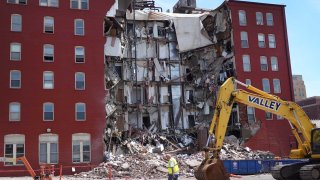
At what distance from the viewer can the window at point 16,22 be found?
40.0 meters

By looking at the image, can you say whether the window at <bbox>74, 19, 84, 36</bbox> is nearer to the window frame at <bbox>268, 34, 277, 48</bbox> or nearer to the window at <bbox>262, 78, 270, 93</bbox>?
the window at <bbox>262, 78, 270, 93</bbox>

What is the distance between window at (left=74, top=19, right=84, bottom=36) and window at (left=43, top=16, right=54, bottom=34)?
7.19ft

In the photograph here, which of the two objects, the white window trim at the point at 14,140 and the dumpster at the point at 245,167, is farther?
the white window trim at the point at 14,140

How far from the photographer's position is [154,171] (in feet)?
117

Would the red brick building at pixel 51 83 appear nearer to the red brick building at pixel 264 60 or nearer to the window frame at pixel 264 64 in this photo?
the red brick building at pixel 264 60

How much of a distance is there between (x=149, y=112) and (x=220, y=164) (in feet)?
97.0

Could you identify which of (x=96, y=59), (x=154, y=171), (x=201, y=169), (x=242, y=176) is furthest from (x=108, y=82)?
(x=201, y=169)

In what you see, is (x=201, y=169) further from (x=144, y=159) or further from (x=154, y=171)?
(x=144, y=159)

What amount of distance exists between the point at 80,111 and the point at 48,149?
4515 mm

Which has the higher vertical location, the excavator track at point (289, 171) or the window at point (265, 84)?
the window at point (265, 84)

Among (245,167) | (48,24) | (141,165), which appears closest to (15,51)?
(48,24)

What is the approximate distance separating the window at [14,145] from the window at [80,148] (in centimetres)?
453

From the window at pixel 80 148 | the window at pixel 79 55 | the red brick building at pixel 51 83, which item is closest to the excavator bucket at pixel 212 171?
the red brick building at pixel 51 83

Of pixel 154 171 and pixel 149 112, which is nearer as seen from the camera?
pixel 154 171
